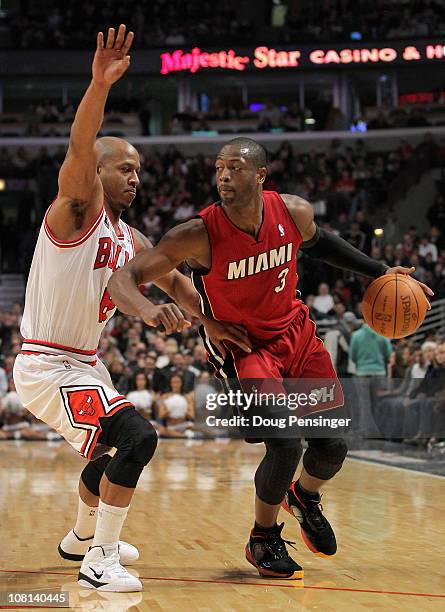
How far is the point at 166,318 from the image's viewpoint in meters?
4.32

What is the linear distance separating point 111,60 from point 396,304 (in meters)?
2.17

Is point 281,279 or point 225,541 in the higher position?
point 281,279

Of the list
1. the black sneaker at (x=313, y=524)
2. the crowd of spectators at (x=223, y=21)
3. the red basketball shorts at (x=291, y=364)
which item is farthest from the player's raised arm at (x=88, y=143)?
the crowd of spectators at (x=223, y=21)

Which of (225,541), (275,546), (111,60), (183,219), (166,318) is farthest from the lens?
(183,219)

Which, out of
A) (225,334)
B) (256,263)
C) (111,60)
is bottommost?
(225,334)

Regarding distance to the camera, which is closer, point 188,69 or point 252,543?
point 252,543

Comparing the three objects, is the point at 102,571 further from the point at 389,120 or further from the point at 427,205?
the point at 389,120

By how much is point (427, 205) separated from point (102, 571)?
20105 millimetres

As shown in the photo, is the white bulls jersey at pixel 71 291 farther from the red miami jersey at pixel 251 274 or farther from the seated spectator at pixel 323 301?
the seated spectator at pixel 323 301

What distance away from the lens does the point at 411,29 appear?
27672 millimetres

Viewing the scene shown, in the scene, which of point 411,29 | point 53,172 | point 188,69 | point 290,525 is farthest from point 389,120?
point 290,525

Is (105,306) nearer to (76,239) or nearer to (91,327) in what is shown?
(91,327)

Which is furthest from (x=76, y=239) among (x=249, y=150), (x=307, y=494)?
(x=307, y=494)

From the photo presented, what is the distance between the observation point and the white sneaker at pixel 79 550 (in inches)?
213
